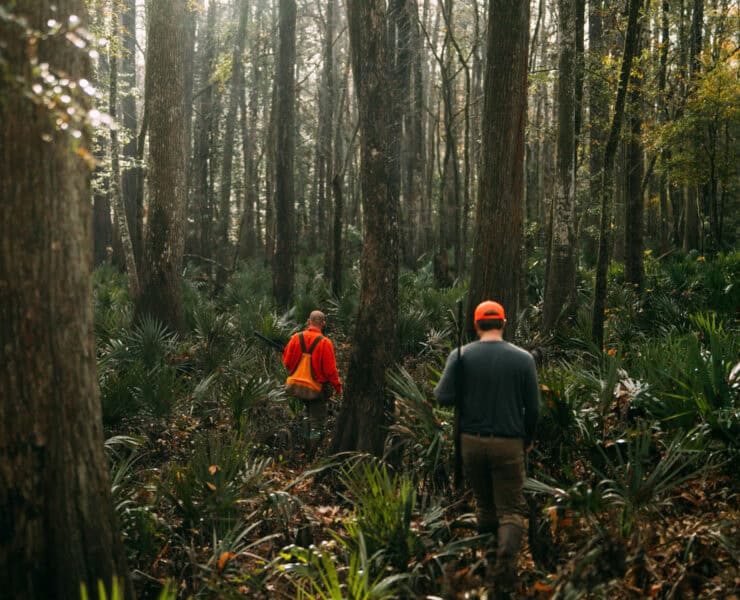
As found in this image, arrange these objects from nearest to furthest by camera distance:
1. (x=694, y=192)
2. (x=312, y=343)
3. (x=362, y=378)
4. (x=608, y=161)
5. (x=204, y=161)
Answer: (x=362, y=378) → (x=312, y=343) → (x=608, y=161) → (x=694, y=192) → (x=204, y=161)

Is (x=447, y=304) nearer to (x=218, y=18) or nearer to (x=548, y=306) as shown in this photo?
(x=548, y=306)

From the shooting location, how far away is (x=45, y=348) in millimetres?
3586

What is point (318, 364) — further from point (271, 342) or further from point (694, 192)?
point (694, 192)

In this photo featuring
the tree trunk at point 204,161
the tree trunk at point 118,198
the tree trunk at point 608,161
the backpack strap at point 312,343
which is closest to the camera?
the backpack strap at point 312,343

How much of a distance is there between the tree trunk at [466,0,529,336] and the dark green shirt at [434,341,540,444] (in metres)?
3.22

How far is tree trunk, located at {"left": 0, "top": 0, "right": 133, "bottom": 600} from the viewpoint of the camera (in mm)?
3475

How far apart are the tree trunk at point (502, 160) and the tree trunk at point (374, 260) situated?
4.27 feet

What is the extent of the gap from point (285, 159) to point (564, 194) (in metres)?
7.50

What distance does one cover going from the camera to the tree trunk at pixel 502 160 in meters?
8.12

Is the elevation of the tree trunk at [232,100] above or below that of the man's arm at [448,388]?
above

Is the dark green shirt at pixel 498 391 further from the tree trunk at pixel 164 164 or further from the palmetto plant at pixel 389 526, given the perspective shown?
the tree trunk at pixel 164 164

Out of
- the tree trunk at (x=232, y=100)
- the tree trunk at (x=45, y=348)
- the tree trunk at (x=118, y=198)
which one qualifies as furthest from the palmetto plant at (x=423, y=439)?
the tree trunk at (x=232, y=100)

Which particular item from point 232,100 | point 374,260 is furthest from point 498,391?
point 232,100

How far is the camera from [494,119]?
8.23m
